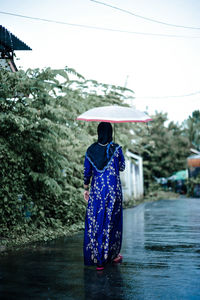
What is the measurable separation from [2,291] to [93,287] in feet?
3.18

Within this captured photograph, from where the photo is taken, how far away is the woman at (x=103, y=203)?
5430 mm

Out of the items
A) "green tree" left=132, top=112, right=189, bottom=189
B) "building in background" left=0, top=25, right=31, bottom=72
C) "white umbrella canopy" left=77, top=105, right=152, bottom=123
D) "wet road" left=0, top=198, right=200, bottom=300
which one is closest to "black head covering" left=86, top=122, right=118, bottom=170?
"white umbrella canopy" left=77, top=105, right=152, bottom=123

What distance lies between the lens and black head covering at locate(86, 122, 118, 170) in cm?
562

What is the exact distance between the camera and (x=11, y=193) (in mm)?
8078

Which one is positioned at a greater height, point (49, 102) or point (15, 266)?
point (49, 102)

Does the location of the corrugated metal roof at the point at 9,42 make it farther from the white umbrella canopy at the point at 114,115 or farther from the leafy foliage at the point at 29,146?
the white umbrella canopy at the point at 114,115

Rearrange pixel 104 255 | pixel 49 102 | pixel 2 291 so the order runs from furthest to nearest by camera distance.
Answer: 1. pixel 49 102
2. pixel 104 255
3. pixel 2 291

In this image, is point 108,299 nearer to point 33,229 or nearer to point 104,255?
point 104,255

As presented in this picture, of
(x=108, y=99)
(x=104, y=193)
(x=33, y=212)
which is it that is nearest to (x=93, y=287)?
(x=104, y=193)

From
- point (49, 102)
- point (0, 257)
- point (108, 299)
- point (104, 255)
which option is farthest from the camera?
point (49, 102)

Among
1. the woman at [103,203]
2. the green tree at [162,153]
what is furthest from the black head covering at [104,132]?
the green tree at [162,153]

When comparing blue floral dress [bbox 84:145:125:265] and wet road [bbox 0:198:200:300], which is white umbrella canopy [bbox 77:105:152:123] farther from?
wet road [bbox 0:198:200:300]

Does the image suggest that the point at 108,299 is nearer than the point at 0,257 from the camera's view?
Yes

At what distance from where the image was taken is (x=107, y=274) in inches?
199
